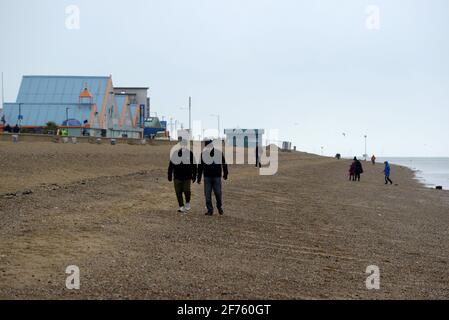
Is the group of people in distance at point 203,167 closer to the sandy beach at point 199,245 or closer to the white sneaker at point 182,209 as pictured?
the white sneaker at point 182,209

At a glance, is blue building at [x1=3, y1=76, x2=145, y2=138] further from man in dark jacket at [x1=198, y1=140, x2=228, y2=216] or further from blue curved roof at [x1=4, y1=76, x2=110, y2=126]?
man in dark jacket at [x1=198, y1=140, x2=228, y2=216]

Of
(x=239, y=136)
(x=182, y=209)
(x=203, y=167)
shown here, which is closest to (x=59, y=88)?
(x=239, y=136)

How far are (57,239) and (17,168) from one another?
43.9 feet

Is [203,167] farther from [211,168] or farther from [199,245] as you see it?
[199,245]

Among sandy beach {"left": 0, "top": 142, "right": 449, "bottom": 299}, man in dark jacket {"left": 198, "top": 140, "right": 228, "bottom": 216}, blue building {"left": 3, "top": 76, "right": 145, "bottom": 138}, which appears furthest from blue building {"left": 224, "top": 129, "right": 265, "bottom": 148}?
man in dark jacket {"left": 198, "top": 140, "right": 228, "bottom": 216}

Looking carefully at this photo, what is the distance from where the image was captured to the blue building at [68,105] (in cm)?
Result: 6562

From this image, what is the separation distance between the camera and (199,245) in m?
11.9

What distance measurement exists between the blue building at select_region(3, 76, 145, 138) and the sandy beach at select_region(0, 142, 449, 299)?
44.3 m

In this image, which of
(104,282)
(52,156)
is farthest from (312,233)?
(52,156)

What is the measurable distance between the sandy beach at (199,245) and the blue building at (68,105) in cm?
4428

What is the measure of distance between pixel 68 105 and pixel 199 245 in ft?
195

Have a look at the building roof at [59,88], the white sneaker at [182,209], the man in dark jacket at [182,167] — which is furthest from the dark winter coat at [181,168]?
the building roof at [59,88]

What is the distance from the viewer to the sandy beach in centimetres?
868
